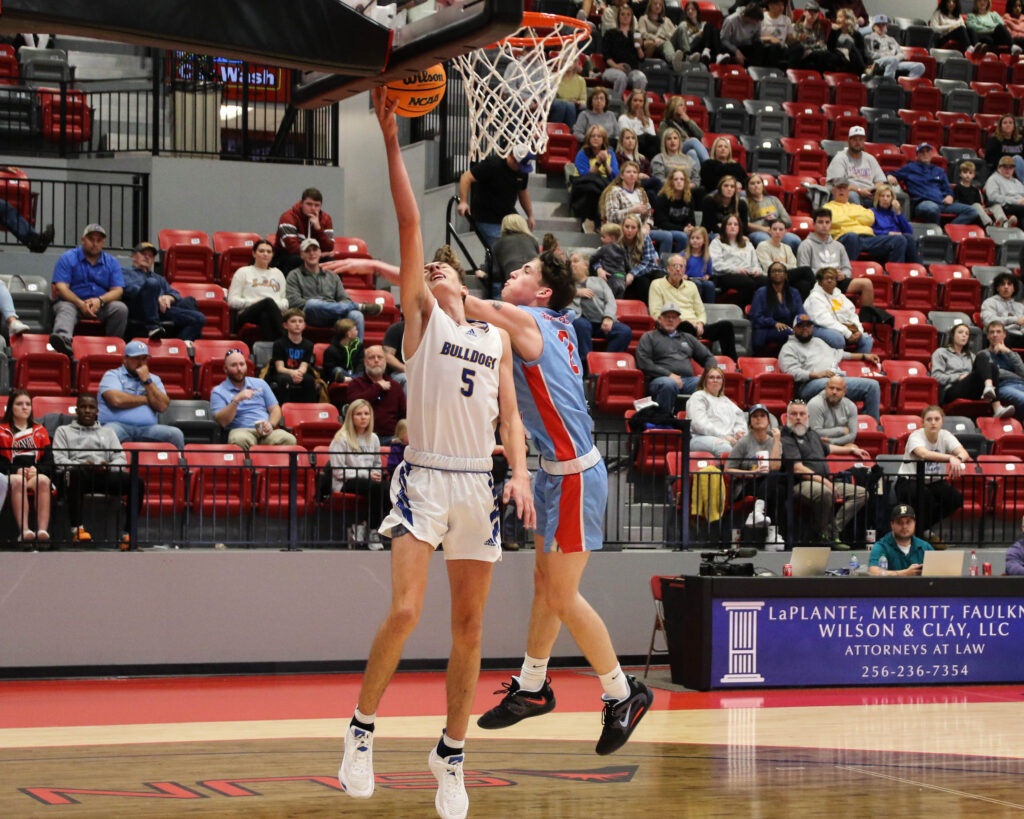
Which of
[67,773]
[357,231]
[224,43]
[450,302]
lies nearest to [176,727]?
[67,773]

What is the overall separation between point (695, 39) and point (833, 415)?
8.89 meters

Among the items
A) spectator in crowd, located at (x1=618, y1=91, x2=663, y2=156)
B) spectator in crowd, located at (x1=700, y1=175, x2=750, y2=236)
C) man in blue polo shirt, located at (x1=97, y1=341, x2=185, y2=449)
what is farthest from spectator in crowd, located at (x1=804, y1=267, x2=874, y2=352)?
man in blue polo shirt, located at (x1=97, y1=341, x2=185, y2=449)

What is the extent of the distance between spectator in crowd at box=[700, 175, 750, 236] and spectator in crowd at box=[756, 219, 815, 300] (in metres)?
0.32

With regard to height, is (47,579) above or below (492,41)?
below

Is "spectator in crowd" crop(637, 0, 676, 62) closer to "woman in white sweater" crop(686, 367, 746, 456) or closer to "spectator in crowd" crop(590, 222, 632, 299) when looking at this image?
"spectator in crowd" crop(590, 222, 632, 299)

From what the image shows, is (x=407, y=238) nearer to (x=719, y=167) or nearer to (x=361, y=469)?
(x=361, y=469)

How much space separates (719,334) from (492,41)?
9.06 meters

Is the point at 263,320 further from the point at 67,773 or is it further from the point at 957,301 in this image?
the point at 957,301

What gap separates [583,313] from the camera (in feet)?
43.8

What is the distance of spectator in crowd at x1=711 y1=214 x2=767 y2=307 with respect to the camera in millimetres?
14766

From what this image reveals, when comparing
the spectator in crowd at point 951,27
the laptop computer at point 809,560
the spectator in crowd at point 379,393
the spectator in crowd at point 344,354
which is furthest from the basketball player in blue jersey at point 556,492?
the spectator in crowd at point 951,27

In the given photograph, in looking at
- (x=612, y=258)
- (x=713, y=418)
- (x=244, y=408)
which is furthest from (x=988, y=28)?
(x=244, y=408)

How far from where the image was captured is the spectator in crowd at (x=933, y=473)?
11922mm

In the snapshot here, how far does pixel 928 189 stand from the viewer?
17953 mm
